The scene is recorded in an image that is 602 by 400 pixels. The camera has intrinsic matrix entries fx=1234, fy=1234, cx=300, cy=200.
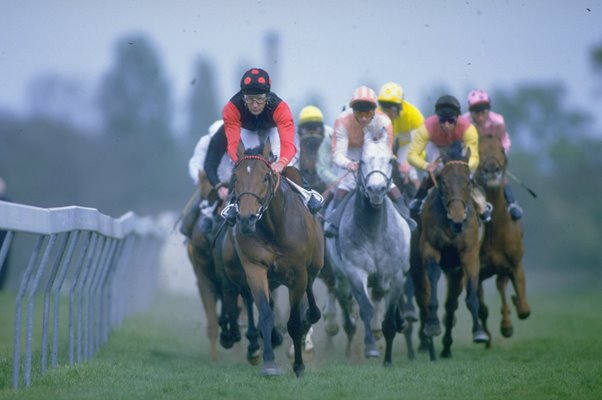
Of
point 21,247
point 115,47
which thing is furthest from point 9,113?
point 21,247

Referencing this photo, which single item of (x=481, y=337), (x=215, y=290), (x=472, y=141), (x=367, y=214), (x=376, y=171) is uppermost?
(x=472, y=141)

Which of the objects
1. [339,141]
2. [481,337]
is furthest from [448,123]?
[481,337]

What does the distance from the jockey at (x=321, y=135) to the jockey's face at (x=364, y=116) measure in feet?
4.41

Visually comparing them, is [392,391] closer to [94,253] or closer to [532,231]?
[94,253]

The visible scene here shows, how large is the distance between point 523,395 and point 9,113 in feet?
225

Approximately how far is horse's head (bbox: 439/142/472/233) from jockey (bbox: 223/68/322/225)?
5.15 feet

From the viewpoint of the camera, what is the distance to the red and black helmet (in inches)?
426

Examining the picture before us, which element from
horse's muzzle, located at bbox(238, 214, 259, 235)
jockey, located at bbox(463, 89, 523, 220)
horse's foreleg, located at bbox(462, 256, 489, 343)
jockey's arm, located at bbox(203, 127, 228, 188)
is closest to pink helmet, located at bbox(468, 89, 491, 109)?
jockey, located at bbox(463, 89, 523, 220)

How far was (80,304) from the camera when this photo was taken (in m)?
10.8

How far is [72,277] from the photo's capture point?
10.6 metres

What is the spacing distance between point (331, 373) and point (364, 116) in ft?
10.8

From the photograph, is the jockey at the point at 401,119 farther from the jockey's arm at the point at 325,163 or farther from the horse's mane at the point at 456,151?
the horse's mane at the point at 456,151

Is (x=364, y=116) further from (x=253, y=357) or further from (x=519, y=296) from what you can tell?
(x=519, y=296)

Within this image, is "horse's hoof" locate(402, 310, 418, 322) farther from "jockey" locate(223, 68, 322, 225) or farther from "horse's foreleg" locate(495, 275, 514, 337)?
"jockey" locate(223, 68, 322, 225)
